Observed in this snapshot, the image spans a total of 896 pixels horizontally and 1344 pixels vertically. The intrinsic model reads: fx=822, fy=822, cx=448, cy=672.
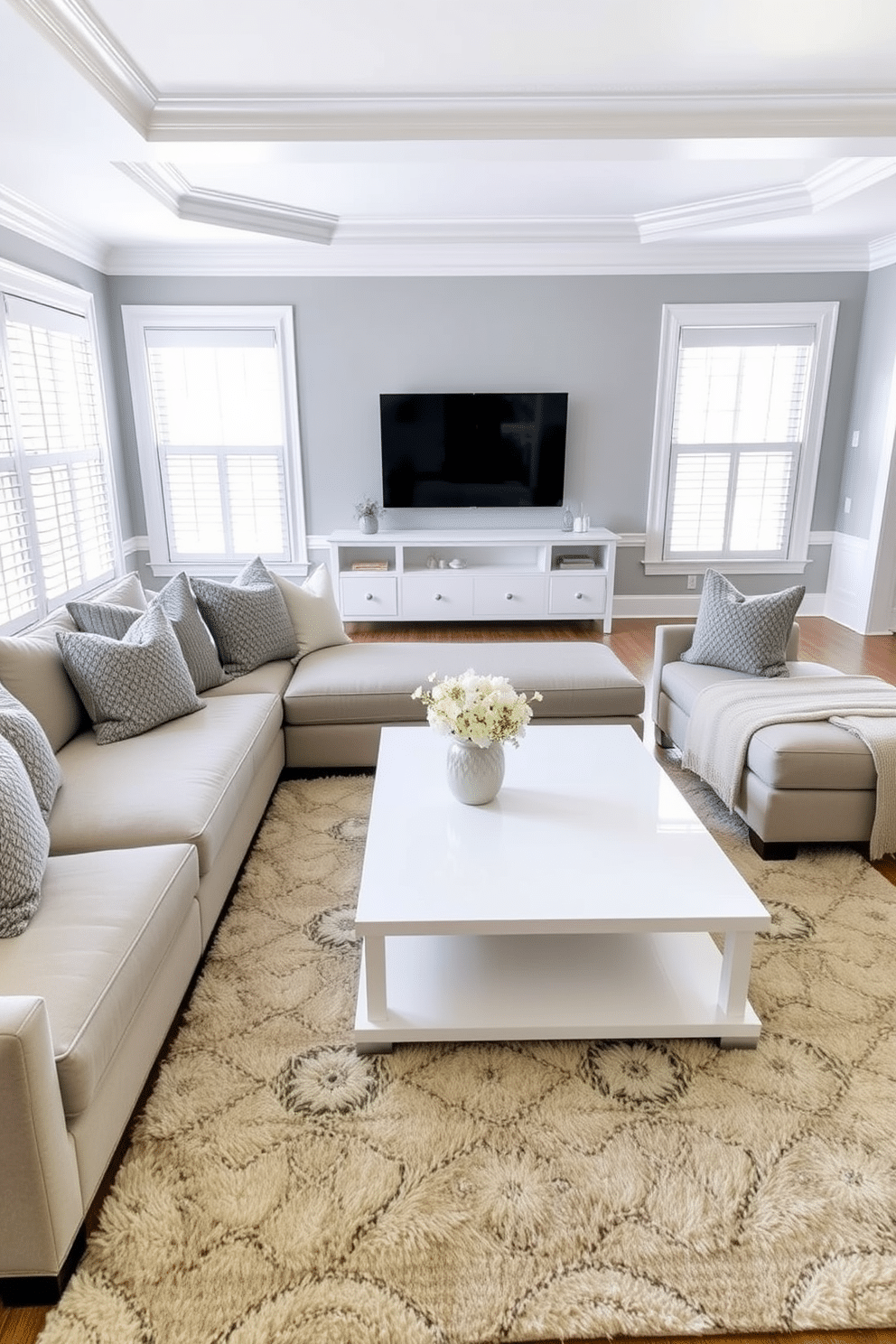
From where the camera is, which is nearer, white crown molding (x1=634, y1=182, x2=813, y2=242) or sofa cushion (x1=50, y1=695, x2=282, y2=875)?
sofa cushion (x1=50, y1=695, x2=282, y2=875)

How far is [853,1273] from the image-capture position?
1.44 m

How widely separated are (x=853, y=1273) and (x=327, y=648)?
2.98 meters

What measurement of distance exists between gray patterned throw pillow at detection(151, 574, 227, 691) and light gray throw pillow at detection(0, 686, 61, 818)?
963 millimetres

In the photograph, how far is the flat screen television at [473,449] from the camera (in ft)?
18.9

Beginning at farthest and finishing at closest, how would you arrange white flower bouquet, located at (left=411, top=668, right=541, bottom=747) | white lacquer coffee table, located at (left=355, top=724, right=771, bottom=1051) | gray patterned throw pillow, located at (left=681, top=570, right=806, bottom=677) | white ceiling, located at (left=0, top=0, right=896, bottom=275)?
1. gray patterned throw pillow, located at (left=681, top=570, right=806, bottom=677)
2. white ceiling, located at (left=0, top=0, right=896, bottom=275)
3. white flower bouquet, located at (left=411, top=668, right=541, bottom=747)
4. white lacquer coffee table, located at (left=355, top=724, right=771, bottom=1051)

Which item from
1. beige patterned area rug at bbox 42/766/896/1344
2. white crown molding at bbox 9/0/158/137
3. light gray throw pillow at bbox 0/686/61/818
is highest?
white crown molding at bbox 9/0/158/137

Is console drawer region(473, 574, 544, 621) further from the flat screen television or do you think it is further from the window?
the window

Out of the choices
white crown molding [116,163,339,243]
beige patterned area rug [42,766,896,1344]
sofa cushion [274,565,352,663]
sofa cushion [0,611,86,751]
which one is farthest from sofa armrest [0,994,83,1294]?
white crown molding [116,163,339,243]

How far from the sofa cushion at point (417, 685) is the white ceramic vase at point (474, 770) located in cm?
106

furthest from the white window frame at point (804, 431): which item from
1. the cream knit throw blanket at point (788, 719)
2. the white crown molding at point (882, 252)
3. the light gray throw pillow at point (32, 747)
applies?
the light gray throw pillow at point (32, 747)

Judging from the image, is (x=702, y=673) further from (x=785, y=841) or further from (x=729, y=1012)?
(x=729, y=1012)

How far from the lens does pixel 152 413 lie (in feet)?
18.7

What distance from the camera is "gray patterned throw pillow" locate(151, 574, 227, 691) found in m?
3.20

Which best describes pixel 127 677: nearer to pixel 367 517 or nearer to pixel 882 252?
pixel 367 517
